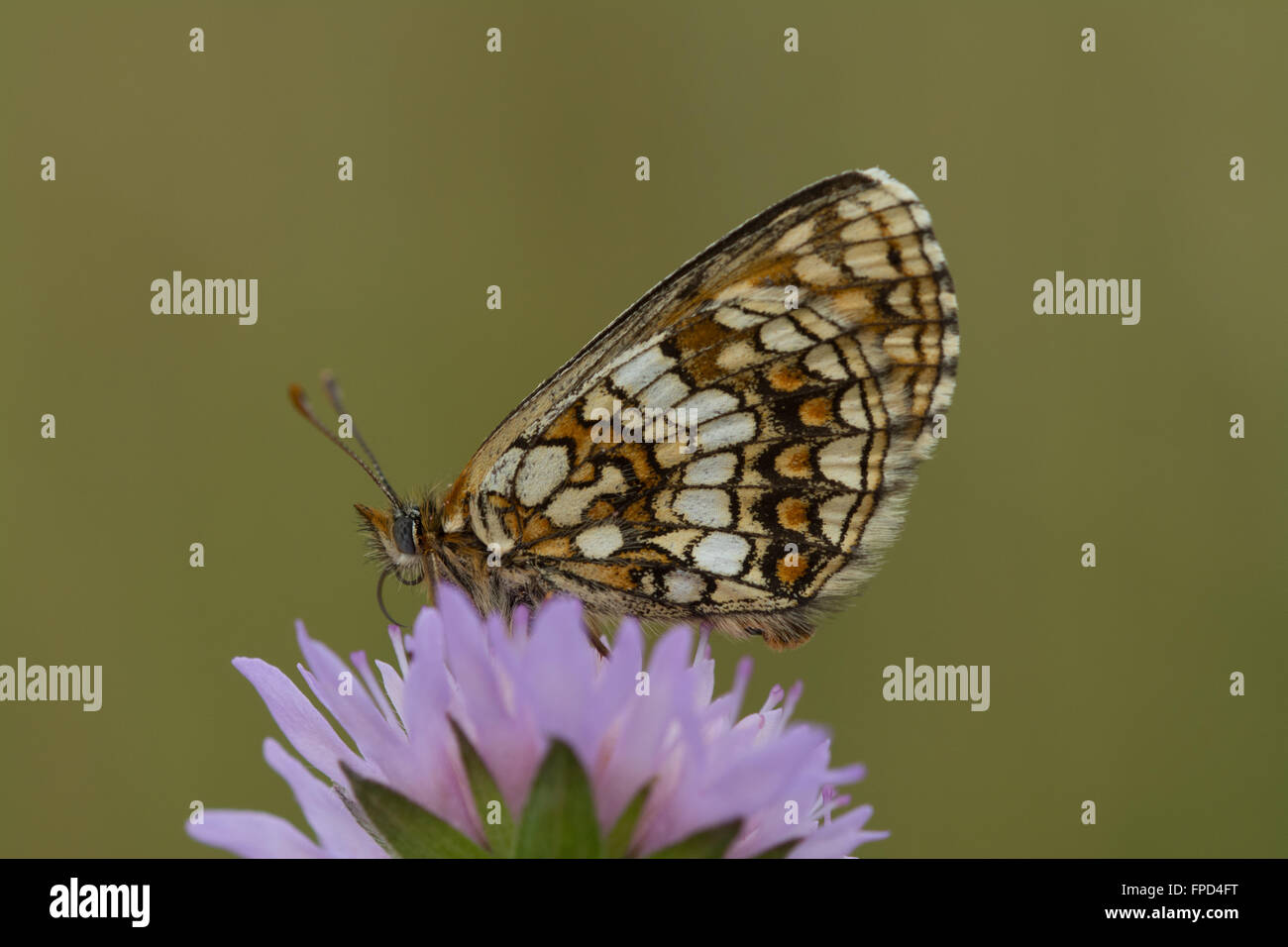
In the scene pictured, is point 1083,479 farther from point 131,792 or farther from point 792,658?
point 131,792

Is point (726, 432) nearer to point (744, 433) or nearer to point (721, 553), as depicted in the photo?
point (744, 433)

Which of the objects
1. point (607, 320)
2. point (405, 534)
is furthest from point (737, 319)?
point (607, 320)

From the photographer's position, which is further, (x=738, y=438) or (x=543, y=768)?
(x=738, y=438)

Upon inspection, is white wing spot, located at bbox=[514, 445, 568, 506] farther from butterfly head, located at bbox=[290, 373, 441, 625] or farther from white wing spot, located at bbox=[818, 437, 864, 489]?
white wing spot, located at bbox=[818, 437, 864, 489]

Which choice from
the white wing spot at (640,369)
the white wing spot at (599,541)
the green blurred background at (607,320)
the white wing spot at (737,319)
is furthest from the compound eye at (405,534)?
the green blurred background at (607,320)

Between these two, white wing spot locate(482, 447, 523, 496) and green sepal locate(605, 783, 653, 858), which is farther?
white wing spot locate(482, 447, 523, 496)

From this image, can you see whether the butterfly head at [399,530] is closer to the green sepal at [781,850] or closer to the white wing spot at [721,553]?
the white wing spot at [721,553]

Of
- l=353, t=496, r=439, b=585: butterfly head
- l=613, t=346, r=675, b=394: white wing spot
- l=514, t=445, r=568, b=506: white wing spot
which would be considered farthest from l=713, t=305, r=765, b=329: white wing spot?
l=353, t=496, r=439, b=585: butterfly head
